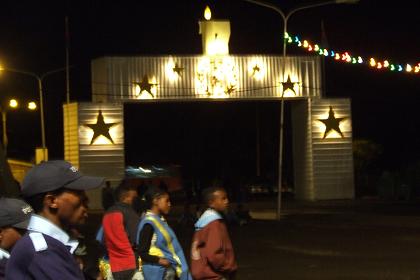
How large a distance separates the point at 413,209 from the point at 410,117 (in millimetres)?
33172

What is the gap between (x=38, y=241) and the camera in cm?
353

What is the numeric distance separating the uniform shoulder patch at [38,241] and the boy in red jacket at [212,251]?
4519 millimetres

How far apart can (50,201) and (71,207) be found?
0.29ft

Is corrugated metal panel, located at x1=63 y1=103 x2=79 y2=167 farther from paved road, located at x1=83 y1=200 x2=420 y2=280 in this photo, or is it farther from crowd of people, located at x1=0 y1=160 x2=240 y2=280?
crowd of people, located at x1=0 y1=160 x2=240 y2=280

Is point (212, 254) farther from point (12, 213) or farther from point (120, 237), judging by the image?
point (12, 213)

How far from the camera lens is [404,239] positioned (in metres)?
22.3

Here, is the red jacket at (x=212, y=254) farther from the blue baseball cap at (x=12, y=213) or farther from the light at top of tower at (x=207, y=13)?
the light at top of tower at (x=207, y=13)

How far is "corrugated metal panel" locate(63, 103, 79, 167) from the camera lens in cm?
4303

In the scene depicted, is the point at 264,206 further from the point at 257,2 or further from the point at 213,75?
the point at 257,2

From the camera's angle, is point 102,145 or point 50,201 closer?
point 50,201

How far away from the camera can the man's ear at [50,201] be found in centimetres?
370

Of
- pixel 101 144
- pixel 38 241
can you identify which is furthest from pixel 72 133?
pixel 38 241

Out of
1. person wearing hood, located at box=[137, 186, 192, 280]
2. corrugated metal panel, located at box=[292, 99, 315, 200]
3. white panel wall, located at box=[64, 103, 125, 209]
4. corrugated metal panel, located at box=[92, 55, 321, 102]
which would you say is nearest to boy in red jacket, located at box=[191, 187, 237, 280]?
person wearing hood, located at box=[137, 186, 192, 280]

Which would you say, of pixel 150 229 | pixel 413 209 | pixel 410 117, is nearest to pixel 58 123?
pixel 410 117
